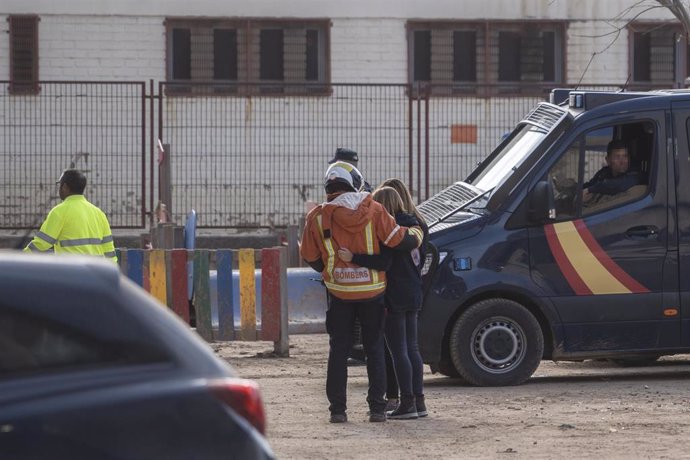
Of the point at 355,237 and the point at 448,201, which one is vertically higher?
the point at 448,201

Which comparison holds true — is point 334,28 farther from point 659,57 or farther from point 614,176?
point 614,176

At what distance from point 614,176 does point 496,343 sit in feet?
5.30

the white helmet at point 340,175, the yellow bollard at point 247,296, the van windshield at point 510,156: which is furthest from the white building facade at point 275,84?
the white helmet at point 340,175

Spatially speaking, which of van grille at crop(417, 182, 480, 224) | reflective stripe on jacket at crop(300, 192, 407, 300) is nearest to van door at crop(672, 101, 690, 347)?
van grille at crop(417, 182, 480, 224)

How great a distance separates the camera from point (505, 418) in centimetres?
Result: 1030

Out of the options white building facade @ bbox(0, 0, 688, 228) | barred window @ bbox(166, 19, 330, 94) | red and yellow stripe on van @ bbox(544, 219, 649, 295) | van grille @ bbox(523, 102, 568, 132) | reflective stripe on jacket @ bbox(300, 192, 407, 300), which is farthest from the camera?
barred window @ bbox(166, 19, 330, 94)

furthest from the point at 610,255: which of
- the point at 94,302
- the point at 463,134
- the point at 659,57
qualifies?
the point at 659,57

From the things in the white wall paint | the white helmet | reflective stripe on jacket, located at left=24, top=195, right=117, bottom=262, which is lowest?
reflective stripe on jacket, located at left=24, top=195, right=117, bottom=262

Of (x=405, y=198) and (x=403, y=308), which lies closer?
(x=403, y=308)

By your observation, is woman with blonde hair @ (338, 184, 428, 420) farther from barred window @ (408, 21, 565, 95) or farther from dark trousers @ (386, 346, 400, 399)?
barred window @ (408, 21, 565, 95)

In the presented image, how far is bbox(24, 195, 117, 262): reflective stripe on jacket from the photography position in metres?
12.3

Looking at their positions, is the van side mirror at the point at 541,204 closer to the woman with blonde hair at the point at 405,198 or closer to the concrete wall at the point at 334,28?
the woman with blonde hair at the point at 405,198

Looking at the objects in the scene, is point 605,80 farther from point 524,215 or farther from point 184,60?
point 524,215

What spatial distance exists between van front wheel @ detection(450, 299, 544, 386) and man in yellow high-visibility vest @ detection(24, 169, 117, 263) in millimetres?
3055
